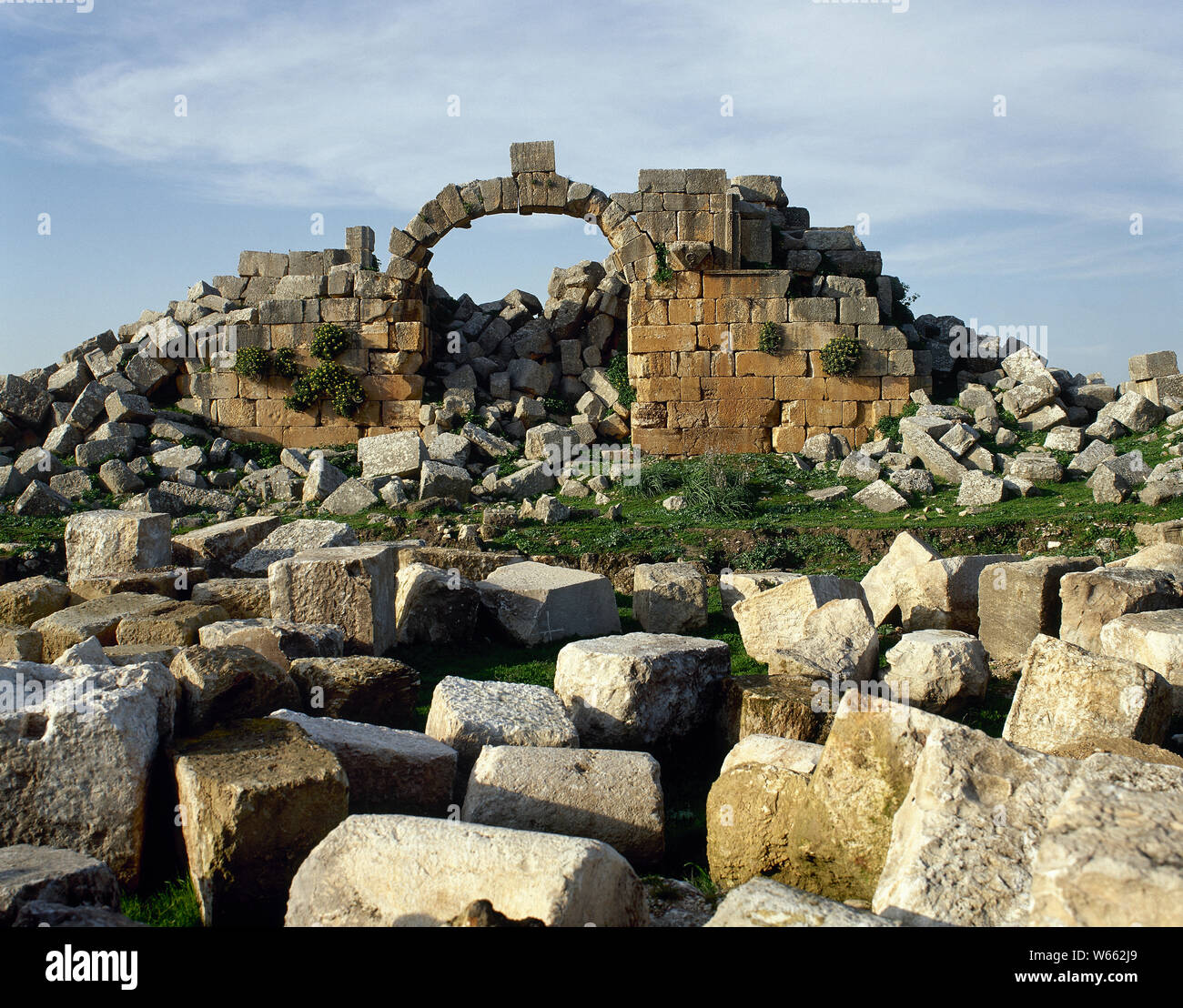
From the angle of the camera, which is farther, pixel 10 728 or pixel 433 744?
pixel 433 744

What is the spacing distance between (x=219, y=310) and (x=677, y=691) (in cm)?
1468

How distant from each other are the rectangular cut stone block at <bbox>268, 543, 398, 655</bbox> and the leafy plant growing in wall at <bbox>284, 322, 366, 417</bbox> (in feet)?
32.2

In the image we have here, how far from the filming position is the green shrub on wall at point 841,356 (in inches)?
618

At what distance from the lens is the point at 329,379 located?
16.6 m

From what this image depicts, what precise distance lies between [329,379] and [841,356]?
8.63 meters

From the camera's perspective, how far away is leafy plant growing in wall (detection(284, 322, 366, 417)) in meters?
16.6

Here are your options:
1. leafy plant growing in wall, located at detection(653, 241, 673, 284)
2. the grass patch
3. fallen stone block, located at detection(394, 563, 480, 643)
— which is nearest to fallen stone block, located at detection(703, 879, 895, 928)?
the grass patch

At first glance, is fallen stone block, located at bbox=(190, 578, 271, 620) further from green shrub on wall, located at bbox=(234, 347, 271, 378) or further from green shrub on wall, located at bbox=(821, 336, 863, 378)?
green shrub on wall, located at bbox=(821, 336, 863, 378)

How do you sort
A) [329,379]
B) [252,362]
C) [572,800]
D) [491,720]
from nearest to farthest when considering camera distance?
[572,800]
[491,720]
[252,362]
[329,379]

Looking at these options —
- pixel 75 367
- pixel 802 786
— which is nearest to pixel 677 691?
pixel 802 786

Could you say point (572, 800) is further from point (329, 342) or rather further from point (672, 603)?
point (329, 342)

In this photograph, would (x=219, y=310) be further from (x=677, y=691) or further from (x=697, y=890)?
(x=697, y=890)

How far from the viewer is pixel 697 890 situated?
4117 millimetres

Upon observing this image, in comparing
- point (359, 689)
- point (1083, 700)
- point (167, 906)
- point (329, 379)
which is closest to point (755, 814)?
point (1083, 700)
